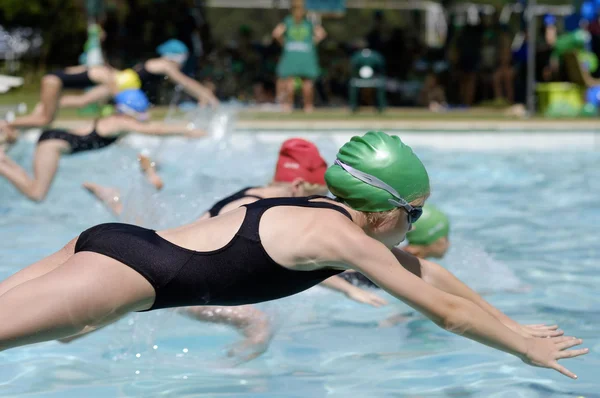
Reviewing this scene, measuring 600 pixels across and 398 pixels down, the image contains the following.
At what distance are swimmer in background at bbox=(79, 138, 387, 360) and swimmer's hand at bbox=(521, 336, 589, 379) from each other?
1.41 meters

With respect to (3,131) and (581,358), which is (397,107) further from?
(581,358)

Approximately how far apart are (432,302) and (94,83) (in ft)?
22.7

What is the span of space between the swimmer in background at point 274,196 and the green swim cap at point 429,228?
0.58m

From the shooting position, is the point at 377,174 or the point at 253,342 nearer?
the point at 377,174

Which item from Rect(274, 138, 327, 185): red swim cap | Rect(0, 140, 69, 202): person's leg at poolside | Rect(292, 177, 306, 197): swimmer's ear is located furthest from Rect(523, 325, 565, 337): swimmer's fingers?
Rect(0, 140, 69, 202): person's leg at poolside

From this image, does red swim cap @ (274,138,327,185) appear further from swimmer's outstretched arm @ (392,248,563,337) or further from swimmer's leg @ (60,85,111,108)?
swimmer's leg @ (60,85,111,108)

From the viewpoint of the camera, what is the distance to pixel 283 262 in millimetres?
3084

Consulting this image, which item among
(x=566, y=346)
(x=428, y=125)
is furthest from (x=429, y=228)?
(x=428, y=125)

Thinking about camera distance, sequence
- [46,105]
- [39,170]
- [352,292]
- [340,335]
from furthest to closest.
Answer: [46,105], [39,170], [340,335], [352,292]

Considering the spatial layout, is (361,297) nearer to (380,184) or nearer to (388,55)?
(380,184)

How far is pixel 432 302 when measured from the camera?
3027mm

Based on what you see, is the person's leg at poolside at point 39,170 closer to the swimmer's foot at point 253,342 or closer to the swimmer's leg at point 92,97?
the swimmer's leg at point 92,97

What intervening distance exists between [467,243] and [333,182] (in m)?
3.76

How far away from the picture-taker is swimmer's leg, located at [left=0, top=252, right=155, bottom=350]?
2.92 m
